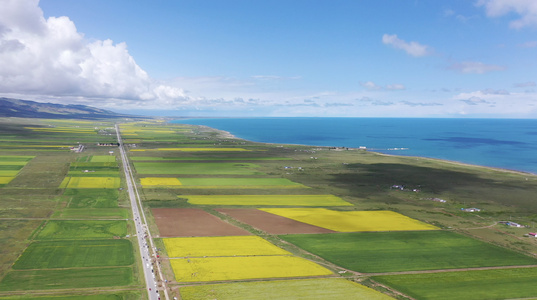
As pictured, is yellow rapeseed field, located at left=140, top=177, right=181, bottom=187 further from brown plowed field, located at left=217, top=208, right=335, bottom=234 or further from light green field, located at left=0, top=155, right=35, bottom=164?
light green field, located at left=0, top=155, right=35, bottom=164

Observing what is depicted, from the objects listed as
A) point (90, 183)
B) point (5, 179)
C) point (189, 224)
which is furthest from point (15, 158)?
point (189, 224)

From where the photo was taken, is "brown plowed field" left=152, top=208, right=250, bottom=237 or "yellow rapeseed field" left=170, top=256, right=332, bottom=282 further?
"brown plowed field" left=152, top=208, right=250, bottom=237

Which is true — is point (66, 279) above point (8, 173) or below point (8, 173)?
below

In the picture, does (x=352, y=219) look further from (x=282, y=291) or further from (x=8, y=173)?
(x=8, y=173)

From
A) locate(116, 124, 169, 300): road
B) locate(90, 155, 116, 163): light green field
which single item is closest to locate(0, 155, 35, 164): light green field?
locate(90, 155, 116, 163): light green field

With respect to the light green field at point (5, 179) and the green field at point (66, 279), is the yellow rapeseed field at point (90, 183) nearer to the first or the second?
the light green field at point (5, 179)

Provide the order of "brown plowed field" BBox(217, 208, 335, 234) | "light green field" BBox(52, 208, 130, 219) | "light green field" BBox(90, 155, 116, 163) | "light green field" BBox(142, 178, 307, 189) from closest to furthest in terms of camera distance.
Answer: "brown plowed field" BBox(217, 208, 335, 234) → "light green field" BBox(52, 208, 130, 219) → "light green field" BBox(142, 178, 307, 189) → "light green field" BBox(90, 155, 116, 163)
